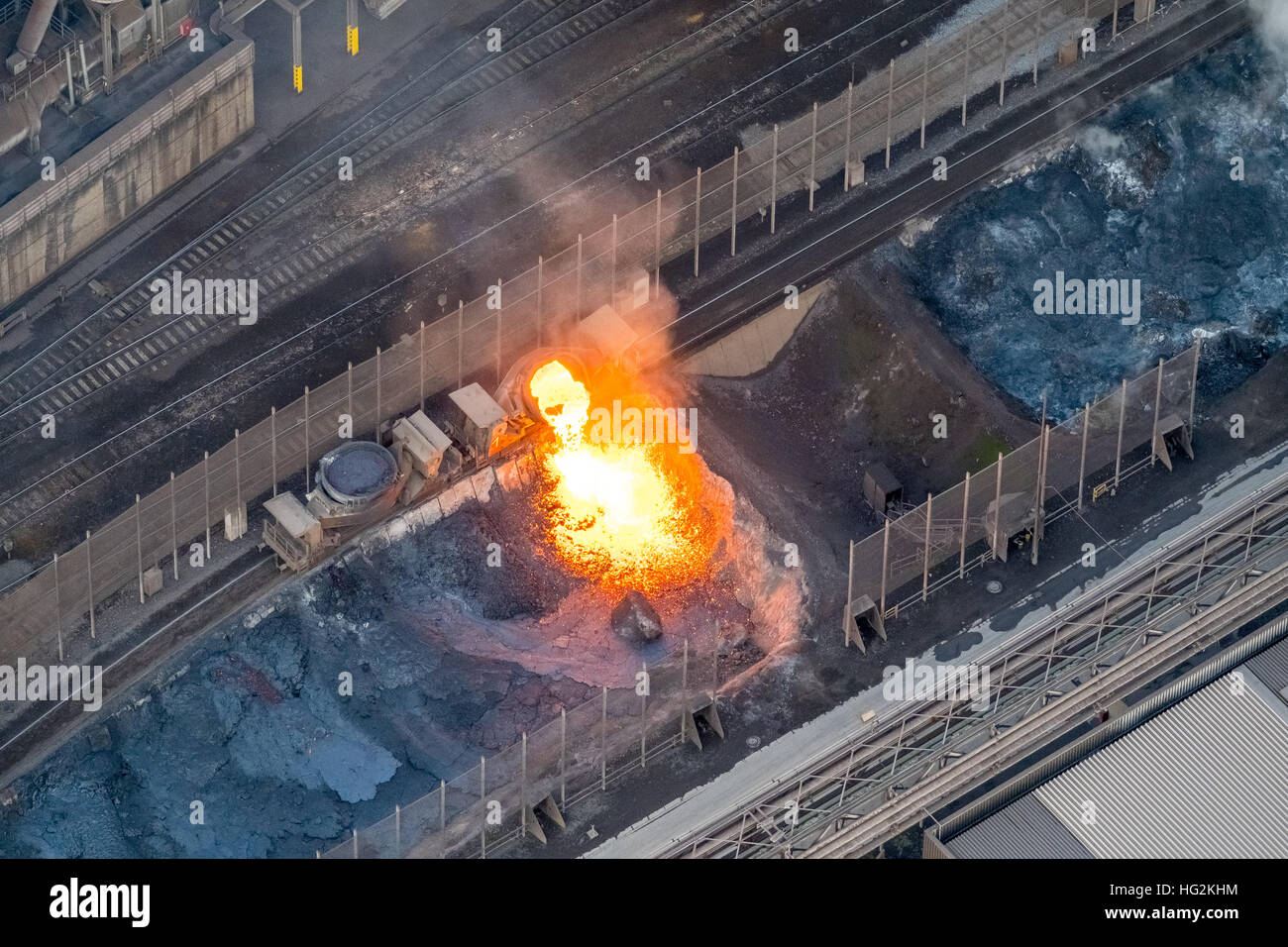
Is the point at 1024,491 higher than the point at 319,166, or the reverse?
the point at 319,166

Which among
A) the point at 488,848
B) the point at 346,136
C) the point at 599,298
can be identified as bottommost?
the point at 488,848

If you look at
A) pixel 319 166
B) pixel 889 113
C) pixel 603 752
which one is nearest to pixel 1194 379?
pixel 889 113

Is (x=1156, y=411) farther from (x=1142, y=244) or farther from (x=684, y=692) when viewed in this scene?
(x=684, y=692)

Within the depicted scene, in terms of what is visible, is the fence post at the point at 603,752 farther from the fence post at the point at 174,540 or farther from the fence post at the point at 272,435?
the fence post at the point at 174,540

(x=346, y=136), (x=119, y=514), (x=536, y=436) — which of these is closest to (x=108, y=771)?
(x=119, y=514)

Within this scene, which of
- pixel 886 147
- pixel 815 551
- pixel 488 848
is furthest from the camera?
pixel 886 147

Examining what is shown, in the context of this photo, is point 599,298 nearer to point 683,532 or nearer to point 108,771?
point 683,532

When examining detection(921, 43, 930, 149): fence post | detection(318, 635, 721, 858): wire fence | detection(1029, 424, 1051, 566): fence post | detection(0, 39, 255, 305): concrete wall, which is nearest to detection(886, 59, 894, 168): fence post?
detection(921, 43, 930, 149): fence post

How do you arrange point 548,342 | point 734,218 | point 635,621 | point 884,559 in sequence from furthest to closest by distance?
point 734,218 → point 548,342 → point 635,621 → point 884,559
